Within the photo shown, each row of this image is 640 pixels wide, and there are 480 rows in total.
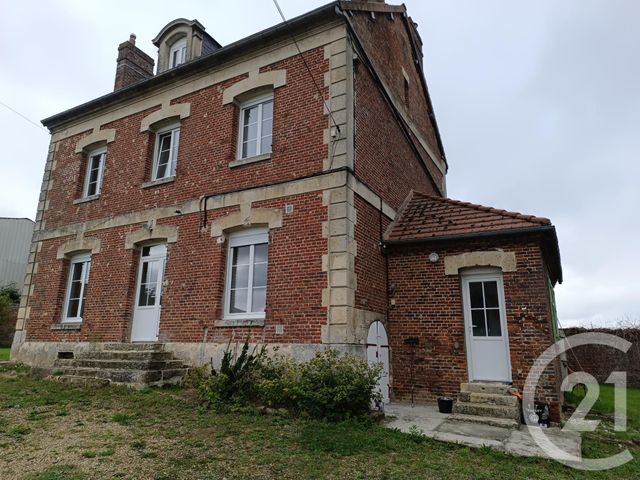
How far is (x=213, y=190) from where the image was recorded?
923 centimetres

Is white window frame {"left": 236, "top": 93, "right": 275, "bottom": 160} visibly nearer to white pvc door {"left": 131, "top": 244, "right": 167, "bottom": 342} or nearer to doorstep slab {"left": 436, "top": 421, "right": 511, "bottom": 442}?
white pvc door {"left": 131, "top": 244, "right": 167, "bottom": 342}

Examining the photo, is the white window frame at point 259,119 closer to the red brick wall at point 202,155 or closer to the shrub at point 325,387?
the red brick wall at point 202,155

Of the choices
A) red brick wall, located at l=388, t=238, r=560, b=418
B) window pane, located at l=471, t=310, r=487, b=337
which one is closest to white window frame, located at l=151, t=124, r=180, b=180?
red brick wall, located at l=388, t=238, r=560, b=418

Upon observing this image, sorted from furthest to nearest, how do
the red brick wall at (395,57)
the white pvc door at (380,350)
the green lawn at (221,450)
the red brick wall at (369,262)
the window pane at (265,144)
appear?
the red brick wall at (395,57), the window pane at (265,144), the red brick wall at (369,262), the white pvc door at (380,350), the green lawn at (221,450)

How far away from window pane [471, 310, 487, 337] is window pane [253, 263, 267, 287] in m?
4.00

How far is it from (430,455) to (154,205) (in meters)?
Answer: 8.08

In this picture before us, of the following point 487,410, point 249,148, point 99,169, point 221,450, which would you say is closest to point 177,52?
point 99,169

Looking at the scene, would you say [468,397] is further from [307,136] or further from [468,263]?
[307,136]

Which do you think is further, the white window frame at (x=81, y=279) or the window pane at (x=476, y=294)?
the white window frame at (x=81, y=279)

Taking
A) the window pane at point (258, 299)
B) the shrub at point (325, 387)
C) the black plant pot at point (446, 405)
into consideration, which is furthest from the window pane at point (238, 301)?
the black plant pot at point (446, 405)

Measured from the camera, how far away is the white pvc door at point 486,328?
24.8 feet

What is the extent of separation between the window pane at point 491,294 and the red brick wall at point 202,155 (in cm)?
392

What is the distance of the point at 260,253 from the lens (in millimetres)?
8484

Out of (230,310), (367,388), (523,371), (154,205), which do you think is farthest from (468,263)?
(154,205)
